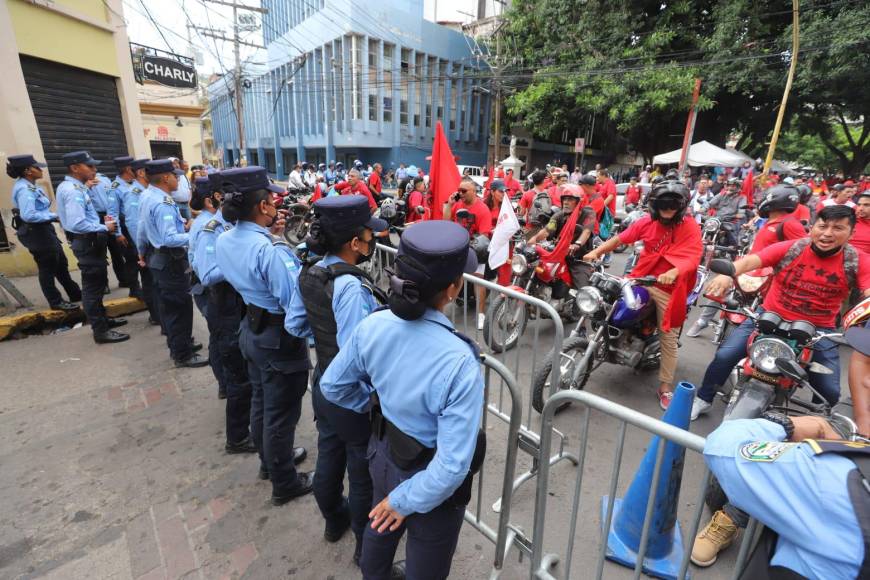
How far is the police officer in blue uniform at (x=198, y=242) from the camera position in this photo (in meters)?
3.33

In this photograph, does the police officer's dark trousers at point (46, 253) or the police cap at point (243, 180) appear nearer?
the police cap at point (243, 180)

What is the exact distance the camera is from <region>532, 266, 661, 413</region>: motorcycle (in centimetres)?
352

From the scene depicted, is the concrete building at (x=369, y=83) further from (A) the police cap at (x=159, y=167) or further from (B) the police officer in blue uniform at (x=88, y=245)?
(A) the police cap at (x=159, y=167)

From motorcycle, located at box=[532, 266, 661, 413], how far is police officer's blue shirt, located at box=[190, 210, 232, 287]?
2.50m

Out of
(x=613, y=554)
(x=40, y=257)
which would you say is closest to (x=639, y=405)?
(x=613, y=554)

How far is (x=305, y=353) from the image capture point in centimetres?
259

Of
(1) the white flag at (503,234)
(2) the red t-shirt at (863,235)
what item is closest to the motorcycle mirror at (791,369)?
(1) the white flag at (503,234)

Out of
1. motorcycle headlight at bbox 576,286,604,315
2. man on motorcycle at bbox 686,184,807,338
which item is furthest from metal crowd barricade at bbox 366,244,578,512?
man on motorcycle at bbox 686,184,807,338

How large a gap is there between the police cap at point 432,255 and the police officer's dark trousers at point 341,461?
76cm

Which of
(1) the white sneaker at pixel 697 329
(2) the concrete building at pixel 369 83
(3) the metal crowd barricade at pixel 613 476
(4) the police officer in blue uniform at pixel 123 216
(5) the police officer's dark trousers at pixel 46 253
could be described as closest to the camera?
(3) the metal crowd barricade at pixel 613 476

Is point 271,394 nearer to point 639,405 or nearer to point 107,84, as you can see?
point 639,405

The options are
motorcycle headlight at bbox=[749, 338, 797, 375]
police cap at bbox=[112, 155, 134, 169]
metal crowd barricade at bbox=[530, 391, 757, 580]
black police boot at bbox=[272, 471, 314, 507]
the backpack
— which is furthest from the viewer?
police cap at bbox=[112, 155, 134, 169]

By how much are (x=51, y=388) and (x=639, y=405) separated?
Result: 213 inches

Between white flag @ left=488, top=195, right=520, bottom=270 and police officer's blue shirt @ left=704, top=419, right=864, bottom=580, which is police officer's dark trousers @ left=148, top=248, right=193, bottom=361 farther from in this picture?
police officer's blue shirt @ left=704, top=419, right=864, bottom=580
